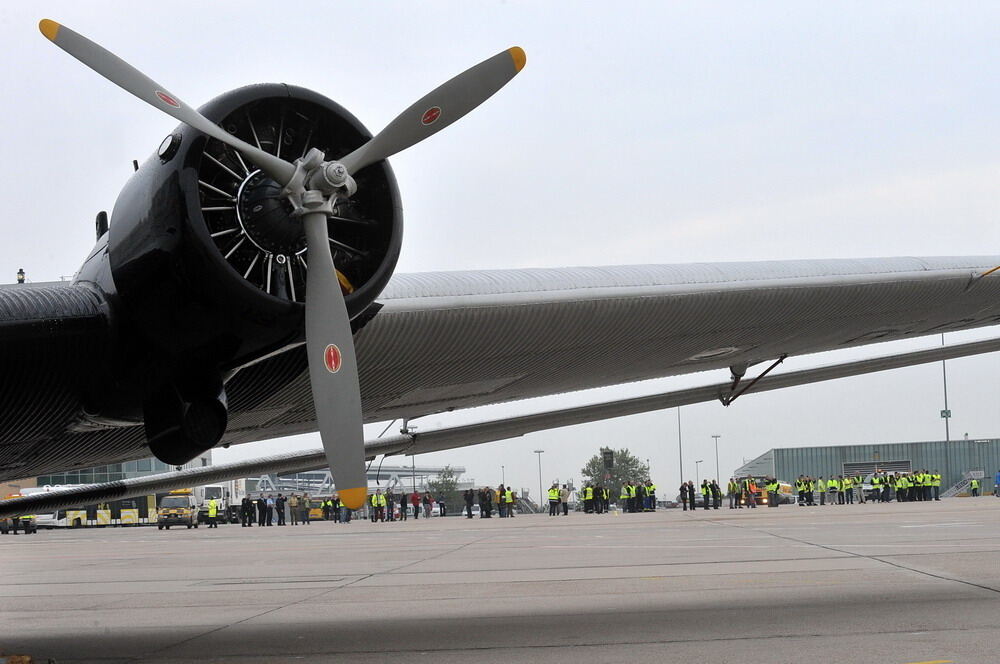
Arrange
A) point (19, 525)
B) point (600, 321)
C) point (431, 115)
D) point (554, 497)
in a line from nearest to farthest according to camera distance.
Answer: point (431, 115) → point (600, 321) → point (554, 497) → point (19, 525)

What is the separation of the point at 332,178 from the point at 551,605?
692 centimetres

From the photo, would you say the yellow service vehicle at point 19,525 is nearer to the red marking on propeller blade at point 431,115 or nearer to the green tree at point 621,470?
the red marking on propeller blade at point 431,115

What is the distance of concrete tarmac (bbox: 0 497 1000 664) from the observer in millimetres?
9242

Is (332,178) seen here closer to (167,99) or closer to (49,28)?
(167,99)

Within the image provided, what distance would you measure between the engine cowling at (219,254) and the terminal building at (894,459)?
106 m

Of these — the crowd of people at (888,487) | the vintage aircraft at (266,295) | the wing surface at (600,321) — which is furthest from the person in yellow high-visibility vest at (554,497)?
the vintage aircraft at (266,295)

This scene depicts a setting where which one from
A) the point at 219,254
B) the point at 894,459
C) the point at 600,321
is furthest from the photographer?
the point at 894,459

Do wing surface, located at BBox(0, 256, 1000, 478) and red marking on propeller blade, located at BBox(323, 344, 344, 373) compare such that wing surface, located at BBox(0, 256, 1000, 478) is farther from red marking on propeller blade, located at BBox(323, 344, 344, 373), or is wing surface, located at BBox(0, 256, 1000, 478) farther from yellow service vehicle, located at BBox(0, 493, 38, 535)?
yellow service vehicle, located at BBox(0, 493, 38, 535)

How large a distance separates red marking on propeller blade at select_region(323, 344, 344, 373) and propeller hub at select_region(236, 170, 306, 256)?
82 centimetres

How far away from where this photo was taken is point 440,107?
28.0 feet

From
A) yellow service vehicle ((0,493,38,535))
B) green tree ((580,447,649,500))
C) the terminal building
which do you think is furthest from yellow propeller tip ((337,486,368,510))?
green tree ((580,447,649,500))

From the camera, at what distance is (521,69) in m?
8.34

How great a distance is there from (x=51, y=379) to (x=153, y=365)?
2.66 ft

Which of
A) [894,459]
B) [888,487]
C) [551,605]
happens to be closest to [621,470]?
[894,459]
